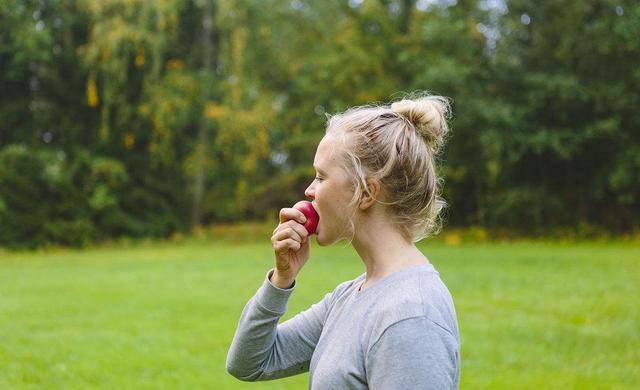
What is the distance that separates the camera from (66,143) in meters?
20.5

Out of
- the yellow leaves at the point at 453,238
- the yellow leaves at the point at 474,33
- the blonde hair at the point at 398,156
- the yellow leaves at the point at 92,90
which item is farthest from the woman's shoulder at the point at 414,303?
the yellow leaves at the point at 92,90

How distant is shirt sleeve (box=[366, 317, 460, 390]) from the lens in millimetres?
1527

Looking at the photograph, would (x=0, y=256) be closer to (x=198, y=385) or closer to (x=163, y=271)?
(x=163, y=271)

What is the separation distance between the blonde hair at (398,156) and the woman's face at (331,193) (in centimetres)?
2

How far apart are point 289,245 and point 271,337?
36cm

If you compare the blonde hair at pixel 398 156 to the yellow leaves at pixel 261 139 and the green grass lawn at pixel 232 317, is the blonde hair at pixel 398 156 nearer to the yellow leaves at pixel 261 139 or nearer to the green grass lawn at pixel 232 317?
the green grass lawn at pixel 232 317

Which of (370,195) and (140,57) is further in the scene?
(140,57)

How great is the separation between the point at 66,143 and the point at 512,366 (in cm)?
1745

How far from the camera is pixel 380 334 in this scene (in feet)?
5.26

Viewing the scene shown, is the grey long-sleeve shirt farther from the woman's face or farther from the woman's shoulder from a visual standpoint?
the woman's face

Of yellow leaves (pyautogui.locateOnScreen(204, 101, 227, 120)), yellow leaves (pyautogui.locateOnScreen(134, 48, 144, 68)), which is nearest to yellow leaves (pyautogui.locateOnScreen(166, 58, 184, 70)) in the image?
yellow leaves (pyautogui.locateOnScreen(134, 48, 144, 68))

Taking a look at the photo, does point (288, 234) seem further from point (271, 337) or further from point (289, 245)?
point (271, 337)

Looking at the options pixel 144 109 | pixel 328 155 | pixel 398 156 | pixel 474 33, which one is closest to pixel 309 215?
pixel 328 155

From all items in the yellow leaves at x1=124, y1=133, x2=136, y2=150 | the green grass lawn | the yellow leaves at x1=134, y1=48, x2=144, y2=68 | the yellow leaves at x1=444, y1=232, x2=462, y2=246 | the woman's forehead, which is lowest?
the yellow leaves at x1=444, y1=232, x2=462, y2=246
